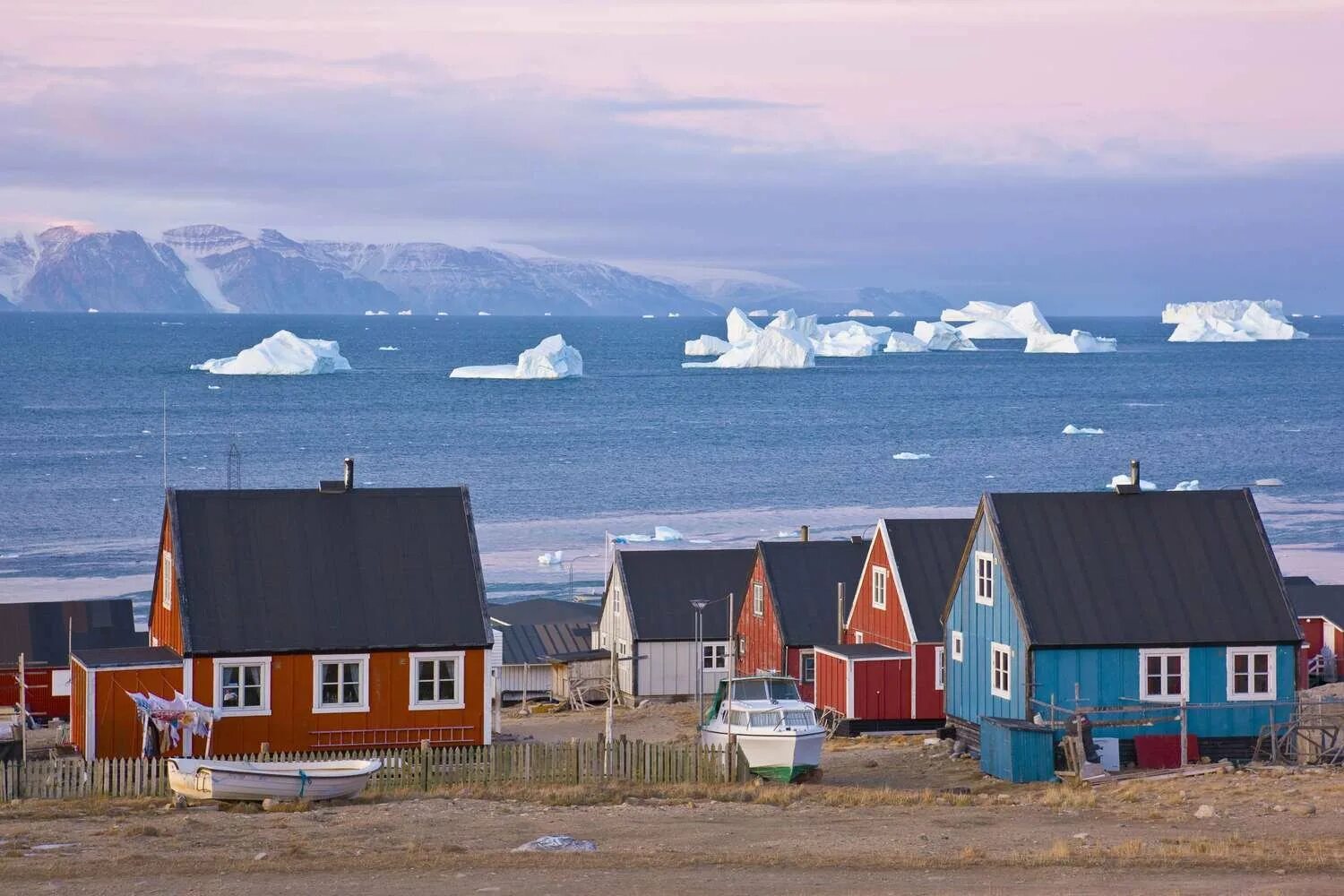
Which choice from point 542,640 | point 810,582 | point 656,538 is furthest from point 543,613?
point 656,538

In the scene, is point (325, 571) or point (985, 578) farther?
point (985, 578)

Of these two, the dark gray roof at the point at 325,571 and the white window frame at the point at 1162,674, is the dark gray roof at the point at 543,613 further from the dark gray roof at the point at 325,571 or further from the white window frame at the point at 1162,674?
the white window frame at the point at 1162,674

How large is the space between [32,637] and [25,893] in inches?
865

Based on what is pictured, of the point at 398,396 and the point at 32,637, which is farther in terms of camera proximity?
the point at 398,396

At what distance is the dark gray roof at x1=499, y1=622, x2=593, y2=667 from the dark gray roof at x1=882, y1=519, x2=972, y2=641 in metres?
11.8

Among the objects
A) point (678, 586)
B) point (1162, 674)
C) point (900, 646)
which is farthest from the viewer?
point (678, 586)

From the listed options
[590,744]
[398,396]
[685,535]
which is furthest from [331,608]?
[398,396]

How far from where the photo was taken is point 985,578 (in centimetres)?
3406

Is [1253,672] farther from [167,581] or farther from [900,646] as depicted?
[167,581]

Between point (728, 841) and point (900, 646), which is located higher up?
point (900, 646)

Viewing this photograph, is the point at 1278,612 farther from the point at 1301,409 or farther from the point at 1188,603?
the point at 1301,409

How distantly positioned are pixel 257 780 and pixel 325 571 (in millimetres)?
6239

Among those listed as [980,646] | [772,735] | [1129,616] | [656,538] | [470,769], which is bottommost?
[470,769]

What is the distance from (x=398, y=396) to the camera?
7579 inches
